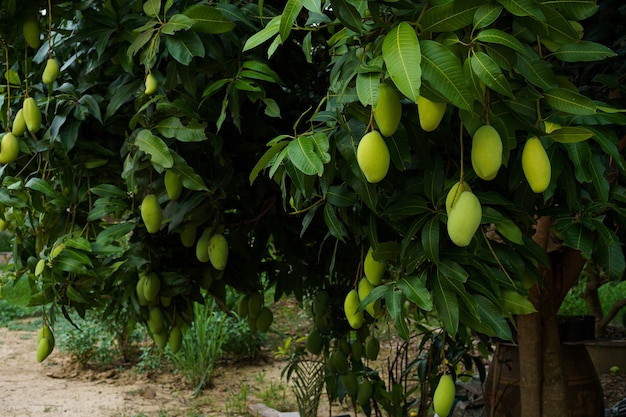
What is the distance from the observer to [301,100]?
183 cm

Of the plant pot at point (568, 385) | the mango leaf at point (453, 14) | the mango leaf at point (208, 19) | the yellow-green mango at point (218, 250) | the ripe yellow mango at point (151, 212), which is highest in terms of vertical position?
the mango leaf at point (208, 19)

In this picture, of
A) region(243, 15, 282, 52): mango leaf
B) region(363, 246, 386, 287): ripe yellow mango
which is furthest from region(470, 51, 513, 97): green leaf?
region(363, 246, 386, 287): ripe yellow mango

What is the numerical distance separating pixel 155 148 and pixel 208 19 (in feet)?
0.90

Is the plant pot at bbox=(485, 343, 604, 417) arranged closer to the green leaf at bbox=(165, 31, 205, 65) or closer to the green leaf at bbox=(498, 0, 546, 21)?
the green leaf at bbox=(165, 31, 205, 65)

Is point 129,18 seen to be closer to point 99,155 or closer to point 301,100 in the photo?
point 99,155

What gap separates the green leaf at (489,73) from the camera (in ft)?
2.71

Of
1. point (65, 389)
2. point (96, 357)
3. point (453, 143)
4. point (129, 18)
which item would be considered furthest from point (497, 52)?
point (96, 357)

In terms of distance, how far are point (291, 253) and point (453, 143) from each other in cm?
93

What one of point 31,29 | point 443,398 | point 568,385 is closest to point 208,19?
point 31,29

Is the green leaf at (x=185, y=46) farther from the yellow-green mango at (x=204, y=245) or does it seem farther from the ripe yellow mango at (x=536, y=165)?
the ripe yellow mango at (x=536, y=165)

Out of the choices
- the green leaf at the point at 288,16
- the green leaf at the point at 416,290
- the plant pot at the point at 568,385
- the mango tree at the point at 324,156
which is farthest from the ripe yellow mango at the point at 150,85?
the plant pot at the point at 568,385

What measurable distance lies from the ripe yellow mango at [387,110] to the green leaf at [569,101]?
0.21 metres

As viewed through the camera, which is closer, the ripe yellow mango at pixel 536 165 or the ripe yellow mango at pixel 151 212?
→ the ripe yellow mango at pixel 536 165

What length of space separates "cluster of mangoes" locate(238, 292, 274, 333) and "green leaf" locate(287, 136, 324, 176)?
1.05m
